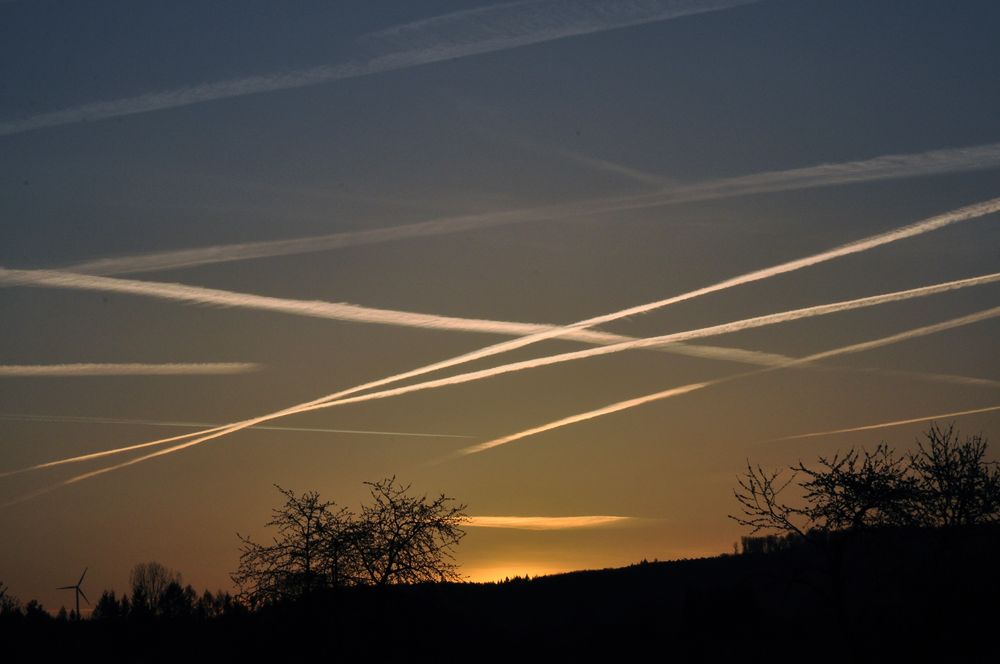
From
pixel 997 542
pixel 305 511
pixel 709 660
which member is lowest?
pixel 709 660

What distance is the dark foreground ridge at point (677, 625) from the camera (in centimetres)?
4488

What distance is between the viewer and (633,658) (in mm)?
52031

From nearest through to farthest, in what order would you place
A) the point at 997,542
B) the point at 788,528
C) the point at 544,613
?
the point at 788,528, the point at 997,542, the point at 544,613

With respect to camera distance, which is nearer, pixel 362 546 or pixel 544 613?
pixel 362 546

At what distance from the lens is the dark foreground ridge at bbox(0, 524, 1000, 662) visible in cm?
4488

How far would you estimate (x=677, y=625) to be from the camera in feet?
202

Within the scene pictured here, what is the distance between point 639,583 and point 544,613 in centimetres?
2206

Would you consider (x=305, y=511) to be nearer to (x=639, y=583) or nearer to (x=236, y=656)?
(x=236, y=656)

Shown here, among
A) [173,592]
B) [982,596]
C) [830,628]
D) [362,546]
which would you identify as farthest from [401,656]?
[173,592]

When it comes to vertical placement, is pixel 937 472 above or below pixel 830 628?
above

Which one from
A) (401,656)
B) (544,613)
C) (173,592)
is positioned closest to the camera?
(401,656)

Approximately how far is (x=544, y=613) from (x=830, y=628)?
30.8m

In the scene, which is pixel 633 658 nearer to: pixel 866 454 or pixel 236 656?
pixel 866 454

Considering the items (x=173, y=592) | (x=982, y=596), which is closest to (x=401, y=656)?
(x=982, y=596)
